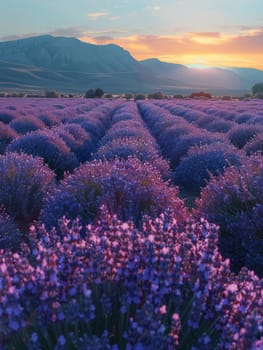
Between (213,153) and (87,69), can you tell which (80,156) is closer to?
(213,153)

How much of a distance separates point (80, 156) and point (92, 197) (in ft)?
23.9

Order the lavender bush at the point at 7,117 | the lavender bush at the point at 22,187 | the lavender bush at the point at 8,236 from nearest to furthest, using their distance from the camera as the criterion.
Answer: the lavender bush at the point at 8,236 < the lavender bush at the point at 22,187 < the lavender bush at the point at 7,117

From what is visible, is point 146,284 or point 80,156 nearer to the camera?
point 146,284

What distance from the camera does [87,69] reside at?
174125 mm

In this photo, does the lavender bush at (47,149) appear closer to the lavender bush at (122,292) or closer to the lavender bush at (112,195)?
the lavender bush at (112,195)

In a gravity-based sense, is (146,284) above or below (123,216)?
above

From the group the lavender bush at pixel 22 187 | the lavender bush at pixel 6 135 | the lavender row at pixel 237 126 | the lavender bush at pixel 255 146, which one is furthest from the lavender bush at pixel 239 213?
the lavender bush at pixel 6 135

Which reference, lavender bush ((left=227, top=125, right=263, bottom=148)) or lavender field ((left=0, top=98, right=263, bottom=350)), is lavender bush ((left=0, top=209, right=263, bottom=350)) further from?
lavender bush ((left=227, top=125, right=263, bottom=148))

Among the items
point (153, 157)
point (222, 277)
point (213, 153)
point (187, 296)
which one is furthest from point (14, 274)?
point (213, 153)

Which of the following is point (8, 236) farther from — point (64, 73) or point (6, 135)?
point (64, 73)

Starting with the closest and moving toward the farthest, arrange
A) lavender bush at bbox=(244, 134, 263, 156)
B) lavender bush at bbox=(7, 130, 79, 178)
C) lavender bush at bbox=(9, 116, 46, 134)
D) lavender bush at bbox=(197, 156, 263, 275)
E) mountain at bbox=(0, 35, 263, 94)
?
1. lavender bush at bbox=(197, 156, 263, 275)
2. lavender bush at bbox=(244, 134, 263, 156)
3. lavender bush at bbox=(7, 130, 79, 178)
4. lavender bush at bbox=(9, 116, 46, 134)
5. mountain at bbox=(0, 35, 263, 94)

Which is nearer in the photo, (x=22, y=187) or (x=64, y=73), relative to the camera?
(x=22, y=187)

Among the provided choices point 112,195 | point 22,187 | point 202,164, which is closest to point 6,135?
point 202,164

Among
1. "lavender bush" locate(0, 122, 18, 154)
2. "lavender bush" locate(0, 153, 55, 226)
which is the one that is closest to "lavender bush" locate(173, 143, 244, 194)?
"lavender bush" locate(0, 153, 55, 226)
